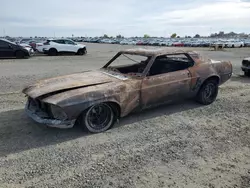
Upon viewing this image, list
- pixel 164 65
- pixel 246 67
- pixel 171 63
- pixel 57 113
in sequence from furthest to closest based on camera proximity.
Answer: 1. pixel 246 67
2. pixel 171 63
3. pixel 164 65
4. pixel 57 113

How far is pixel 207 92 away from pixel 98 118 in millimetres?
2972

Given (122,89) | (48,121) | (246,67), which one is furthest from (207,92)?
(246,67)

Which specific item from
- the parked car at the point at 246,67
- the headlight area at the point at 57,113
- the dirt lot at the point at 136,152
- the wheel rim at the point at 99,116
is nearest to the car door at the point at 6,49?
the dirt lot at the point at 136,152

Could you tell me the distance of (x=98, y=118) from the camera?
4203 millimetres

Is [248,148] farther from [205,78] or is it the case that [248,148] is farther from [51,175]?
[51,175]

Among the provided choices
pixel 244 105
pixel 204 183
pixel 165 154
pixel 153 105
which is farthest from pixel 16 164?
pixel 244 105

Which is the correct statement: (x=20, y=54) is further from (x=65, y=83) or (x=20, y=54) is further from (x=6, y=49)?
(x=65, y=83)

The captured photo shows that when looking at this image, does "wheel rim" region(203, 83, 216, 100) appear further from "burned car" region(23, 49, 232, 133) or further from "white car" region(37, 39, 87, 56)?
"white car" region(37, 39, 87, 56)

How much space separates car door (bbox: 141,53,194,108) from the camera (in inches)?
183

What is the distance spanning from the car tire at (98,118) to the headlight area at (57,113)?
32cm

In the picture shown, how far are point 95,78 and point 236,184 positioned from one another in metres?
2.92

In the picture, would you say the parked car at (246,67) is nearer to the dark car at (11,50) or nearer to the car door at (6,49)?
the dark car at (11,50)

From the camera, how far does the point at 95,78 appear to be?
460 cm

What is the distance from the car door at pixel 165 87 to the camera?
4.64 meters
